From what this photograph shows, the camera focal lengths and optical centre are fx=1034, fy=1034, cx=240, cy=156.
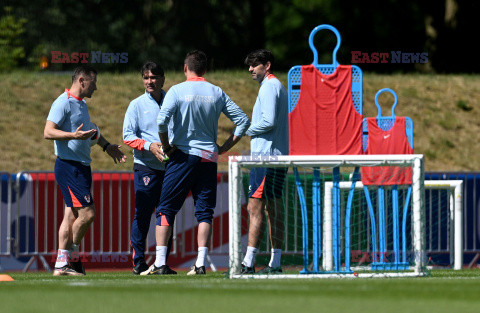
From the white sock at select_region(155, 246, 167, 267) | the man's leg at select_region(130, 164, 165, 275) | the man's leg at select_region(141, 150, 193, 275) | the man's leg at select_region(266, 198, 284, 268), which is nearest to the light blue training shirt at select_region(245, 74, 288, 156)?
the man's leg at select_region(266, 198, 284, 268)

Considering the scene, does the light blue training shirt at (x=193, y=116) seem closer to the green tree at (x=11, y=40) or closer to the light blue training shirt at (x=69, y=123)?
the light blue training shirt at (x=69, y=123)

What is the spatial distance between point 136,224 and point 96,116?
1102 centimetres

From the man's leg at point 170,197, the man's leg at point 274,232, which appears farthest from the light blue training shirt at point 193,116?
the man's leg at point 274,232

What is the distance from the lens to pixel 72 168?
31.7 ft

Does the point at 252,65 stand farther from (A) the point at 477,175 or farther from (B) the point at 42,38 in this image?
(B) the point at 42,38

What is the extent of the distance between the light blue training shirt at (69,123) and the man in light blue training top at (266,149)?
1595mm

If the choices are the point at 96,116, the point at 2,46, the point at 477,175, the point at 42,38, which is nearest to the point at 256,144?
the point at 477,175

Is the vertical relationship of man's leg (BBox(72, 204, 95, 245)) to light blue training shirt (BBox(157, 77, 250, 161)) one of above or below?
below

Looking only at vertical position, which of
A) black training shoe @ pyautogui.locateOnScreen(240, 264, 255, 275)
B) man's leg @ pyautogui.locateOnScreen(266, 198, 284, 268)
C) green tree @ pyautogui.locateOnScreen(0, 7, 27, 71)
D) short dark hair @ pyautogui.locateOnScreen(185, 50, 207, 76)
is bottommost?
black training shoe @ pyautogui.locateOnScreen(240, 264, 255, 275)

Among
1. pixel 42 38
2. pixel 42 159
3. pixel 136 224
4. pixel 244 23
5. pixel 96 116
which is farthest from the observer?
pixel 244 23

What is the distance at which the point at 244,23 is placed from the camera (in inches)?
1518

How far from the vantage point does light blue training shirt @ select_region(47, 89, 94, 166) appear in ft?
31.7

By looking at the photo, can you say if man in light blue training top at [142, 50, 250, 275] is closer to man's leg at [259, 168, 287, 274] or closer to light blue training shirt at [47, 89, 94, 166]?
man's leg at [259, 168, 287, 274]

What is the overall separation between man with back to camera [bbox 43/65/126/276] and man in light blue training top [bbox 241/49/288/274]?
1.53 meters
